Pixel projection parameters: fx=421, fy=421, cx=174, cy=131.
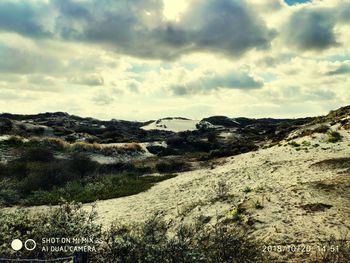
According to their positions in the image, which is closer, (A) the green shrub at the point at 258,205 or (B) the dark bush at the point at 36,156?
(A) the green shrub at the point at 258,205

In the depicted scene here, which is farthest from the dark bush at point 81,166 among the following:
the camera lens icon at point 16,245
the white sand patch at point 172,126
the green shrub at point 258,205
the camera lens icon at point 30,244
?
the white sand patch at point 172,126

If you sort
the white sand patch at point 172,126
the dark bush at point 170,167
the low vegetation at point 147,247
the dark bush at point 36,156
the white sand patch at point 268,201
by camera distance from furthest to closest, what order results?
the white sand patch at point 172,126 → the dark bush at point 170,167 → the dark bush at point 36,156 → the white sand patch at point 268,201 → the low vegetation at point 147,247

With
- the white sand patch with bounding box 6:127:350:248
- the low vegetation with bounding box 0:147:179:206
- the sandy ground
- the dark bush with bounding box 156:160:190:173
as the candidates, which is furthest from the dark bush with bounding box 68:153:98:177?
the sandy ground

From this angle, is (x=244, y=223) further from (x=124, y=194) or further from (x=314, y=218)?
(x=124, y=194)

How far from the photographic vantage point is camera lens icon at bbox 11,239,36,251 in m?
8.95

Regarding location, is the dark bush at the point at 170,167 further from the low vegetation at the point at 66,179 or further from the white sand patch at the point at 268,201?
the white sand patch at the point at 268,201

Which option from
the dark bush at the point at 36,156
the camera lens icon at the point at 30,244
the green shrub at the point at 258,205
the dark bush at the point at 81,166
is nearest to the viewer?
the camera lens icon at the point at 30,244

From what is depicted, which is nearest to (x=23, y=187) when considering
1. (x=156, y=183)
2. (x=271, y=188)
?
(x=156, y=183)

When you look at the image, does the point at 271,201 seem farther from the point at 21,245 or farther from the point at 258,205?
the point at 21,245

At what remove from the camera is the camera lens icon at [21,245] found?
8953 millimetres

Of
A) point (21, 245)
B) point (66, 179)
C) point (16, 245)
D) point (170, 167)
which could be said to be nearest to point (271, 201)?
point (21, 245)

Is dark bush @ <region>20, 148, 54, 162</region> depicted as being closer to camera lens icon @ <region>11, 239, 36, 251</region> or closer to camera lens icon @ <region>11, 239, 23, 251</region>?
camera lens icon @ <region>11, 239, 36, 251</region>

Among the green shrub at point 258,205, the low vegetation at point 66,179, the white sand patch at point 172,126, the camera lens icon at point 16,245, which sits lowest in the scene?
the low vegetation at point 66,179

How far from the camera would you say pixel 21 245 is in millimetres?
9133
